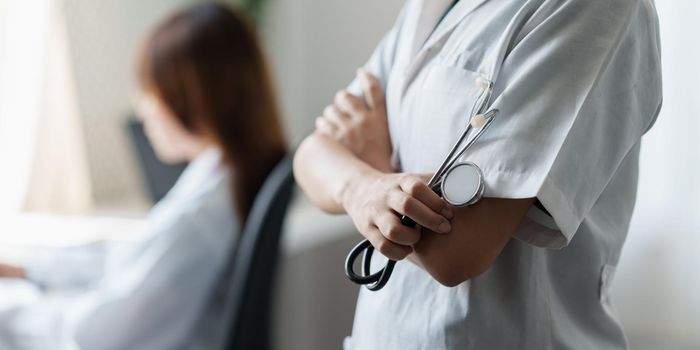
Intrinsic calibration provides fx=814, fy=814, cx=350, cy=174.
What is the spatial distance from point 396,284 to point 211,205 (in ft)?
3.09

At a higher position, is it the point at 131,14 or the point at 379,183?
the point at 379,183

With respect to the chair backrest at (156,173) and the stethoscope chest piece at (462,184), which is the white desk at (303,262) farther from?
the stethoscope chest piece at (462,184)

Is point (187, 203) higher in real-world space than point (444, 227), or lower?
lower

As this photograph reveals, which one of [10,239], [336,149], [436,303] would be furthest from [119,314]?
[436,303]

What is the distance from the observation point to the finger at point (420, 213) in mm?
609

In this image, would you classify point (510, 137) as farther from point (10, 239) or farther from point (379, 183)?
point (10, 239)

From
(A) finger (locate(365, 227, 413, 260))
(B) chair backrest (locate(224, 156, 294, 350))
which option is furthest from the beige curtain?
(A) finger (locate(365, 227, 413, 260))

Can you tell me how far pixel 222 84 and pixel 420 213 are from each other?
1.03m

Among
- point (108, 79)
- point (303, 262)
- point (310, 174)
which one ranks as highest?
point (310, 174)

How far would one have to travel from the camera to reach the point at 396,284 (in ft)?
2.39

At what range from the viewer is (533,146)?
62cm

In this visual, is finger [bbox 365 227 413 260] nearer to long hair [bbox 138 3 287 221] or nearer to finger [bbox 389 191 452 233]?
finger [bbox 389 191 452 233]

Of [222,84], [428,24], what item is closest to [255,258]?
[222,84]

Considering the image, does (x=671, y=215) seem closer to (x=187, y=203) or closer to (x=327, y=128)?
(x=187, y=203)
